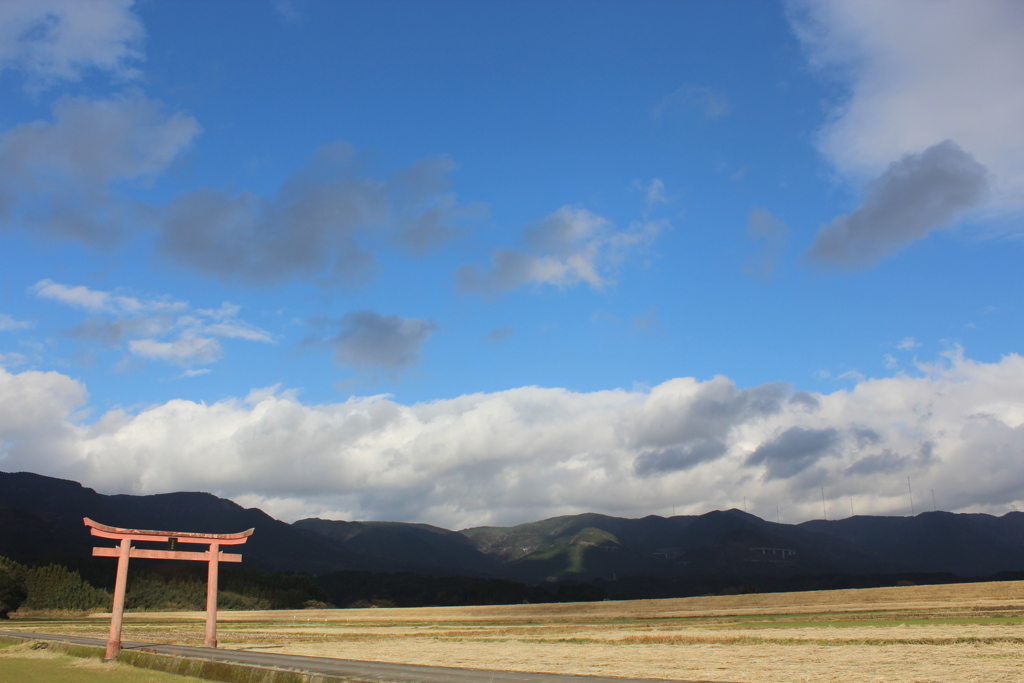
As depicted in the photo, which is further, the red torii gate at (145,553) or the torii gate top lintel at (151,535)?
the torii gate top lintel at (151,535)

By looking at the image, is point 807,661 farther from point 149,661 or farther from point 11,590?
point 11,590

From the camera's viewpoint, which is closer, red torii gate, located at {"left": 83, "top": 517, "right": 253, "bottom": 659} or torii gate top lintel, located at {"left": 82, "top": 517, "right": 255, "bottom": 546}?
red torii gate, located at {"left": 83, "top": 517, "right": 253, "bottom": 659}

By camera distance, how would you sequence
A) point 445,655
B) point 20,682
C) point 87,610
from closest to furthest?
point 20,682
point 445,655
point 87,610

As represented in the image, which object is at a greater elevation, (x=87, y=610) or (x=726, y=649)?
(x=726, y=649)

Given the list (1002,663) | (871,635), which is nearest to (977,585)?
(871,635)

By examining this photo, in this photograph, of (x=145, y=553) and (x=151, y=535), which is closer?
(x=151, y=535)

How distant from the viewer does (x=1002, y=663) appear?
23.0 meters

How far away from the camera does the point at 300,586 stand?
186 metres

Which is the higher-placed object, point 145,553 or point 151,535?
point 151,535

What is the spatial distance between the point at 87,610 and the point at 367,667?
351 ft

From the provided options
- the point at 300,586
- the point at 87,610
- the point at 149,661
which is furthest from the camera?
the point at 300,586

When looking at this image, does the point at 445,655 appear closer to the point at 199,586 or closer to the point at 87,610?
the point at 87,610

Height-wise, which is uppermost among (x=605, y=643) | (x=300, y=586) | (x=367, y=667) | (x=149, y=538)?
(x=149, y=538)

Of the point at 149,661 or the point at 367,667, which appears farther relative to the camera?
the point at 149,661
